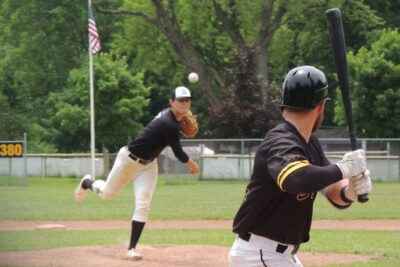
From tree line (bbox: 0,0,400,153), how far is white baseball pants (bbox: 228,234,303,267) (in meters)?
23.5

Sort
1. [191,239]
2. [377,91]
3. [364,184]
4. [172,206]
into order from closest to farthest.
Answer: [364,184] < [191,239] < [172,206] < [377,91]

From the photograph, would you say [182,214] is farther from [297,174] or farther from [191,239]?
[297,174]

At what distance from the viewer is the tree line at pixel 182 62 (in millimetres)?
28391

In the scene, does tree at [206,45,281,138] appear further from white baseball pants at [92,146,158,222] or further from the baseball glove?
white baseball pants at [92,146,158,222]

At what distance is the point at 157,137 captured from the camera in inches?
319

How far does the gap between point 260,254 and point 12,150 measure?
65.2 feet

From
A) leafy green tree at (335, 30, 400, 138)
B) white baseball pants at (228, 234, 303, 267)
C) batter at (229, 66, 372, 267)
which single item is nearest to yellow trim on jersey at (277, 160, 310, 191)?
batter at (229, 66, 372, 267)

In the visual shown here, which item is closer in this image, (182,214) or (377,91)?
(182,214)

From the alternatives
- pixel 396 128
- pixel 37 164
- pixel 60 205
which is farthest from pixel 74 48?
pixel 60 205

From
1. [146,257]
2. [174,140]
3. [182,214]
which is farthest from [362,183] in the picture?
[182,214]

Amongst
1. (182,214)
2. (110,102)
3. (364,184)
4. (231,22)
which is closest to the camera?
(364,184)

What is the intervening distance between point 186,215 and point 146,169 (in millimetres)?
5904

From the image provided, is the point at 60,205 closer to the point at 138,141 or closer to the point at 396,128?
the point at 138,141

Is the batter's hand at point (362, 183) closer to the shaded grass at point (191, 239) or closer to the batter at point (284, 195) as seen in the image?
the batter at point (284, 195)
